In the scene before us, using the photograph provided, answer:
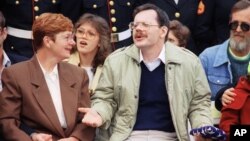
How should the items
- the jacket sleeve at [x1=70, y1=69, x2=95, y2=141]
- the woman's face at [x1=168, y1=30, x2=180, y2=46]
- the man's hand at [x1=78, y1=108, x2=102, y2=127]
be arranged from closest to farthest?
the man's hand at [x1=78, y1=108, x2=102, y2=127] < the jacket sleeve at [x1=70, y1=69, x2=95, y2=141] < the woman's face at [x1=168, y1=30, x2=180, y2=46]

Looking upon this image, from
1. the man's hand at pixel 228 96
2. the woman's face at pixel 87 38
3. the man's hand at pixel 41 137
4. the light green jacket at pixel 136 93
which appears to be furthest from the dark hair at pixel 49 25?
the man's hand at pixel 228 96

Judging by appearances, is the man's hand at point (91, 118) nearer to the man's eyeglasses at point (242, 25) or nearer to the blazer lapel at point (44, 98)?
the blazer lapel at point (44, 98)

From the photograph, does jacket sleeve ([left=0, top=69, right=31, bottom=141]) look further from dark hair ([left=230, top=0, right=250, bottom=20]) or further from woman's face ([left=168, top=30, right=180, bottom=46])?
dark hair ([left=230, top=0, right=250, bottom=20])

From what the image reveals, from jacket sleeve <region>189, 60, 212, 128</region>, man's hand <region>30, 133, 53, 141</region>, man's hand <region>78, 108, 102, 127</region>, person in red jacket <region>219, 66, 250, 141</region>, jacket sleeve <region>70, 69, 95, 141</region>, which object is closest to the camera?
man's hand <region>30, 133, 53, 141</region>

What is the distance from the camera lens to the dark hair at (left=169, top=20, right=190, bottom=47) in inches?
297

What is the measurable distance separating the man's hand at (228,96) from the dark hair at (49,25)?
52.3 inches

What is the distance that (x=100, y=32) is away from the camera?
24.1 ft

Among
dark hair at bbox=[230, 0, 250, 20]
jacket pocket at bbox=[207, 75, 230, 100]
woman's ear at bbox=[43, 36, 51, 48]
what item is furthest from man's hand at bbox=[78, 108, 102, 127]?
dark hair at bbox=[230, 0, 250, 20]

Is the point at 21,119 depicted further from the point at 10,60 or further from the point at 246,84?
the point at 246,84

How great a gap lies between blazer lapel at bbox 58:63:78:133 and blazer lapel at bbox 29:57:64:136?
0.09 metres

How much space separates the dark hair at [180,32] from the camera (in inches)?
297

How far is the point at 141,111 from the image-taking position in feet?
21.3

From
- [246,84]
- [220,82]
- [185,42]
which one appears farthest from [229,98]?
[185,42]

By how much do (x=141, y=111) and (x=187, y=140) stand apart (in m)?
0.42
